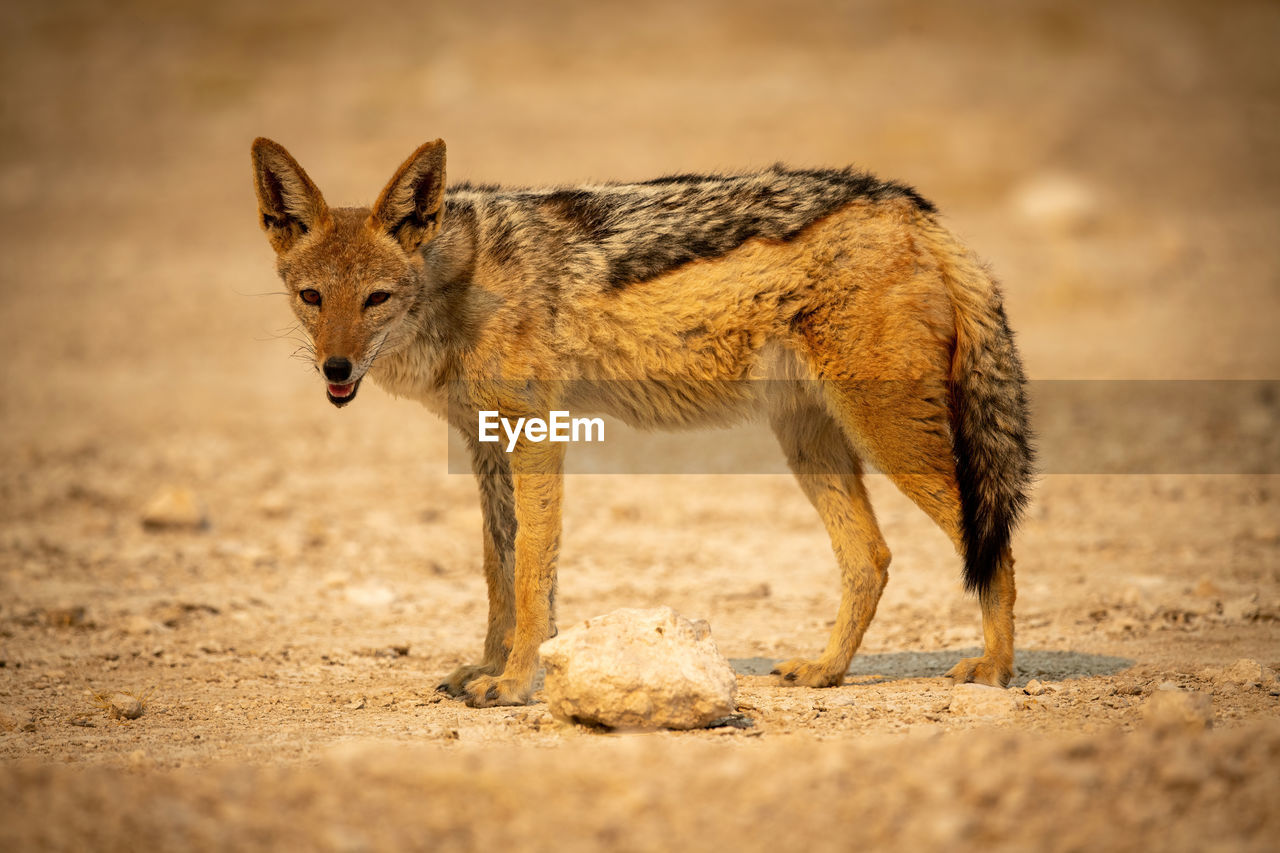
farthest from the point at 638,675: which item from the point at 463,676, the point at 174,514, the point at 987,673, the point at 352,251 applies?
the point at 174,514

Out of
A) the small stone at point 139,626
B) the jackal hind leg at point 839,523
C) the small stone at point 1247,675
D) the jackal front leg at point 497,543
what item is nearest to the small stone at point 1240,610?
the small stone at point 1247,675

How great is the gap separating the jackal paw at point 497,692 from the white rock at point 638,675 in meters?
0.69

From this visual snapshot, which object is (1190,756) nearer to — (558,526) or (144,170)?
(558,526)

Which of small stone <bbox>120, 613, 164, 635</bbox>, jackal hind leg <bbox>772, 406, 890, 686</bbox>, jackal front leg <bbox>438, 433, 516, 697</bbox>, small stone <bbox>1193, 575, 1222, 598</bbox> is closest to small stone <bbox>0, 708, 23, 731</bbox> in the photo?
small stone <bbox>120, 613, 164, 635</bbox>

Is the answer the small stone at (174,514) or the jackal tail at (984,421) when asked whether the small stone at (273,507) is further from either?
the jackal tail at (984,421)

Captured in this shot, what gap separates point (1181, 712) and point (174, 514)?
7.80 meters

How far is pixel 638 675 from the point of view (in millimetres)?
4871

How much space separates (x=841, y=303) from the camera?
5.89 m

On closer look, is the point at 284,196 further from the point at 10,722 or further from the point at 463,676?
the point at 10,722

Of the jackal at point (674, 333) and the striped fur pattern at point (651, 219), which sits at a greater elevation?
the striped fur pattern at point (651, 219)

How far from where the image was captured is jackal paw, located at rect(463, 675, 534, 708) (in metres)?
5.71

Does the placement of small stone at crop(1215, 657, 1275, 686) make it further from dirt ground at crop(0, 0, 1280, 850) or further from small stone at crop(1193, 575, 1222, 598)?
small stone at crop(1193, 575, 1222, 598)

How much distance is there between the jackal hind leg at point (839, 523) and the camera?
6199mm

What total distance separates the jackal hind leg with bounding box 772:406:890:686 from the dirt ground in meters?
0.23
